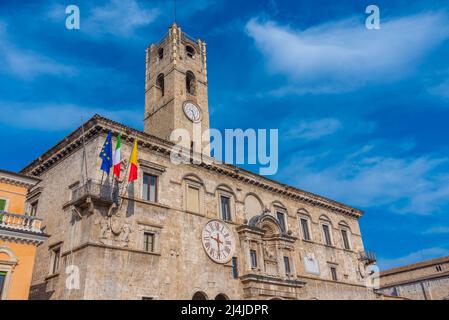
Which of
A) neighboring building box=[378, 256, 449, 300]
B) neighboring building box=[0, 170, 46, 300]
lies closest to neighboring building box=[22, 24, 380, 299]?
neighboring building box=[0, 170, 46, 300]

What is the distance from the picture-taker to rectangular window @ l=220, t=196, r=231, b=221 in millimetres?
25156

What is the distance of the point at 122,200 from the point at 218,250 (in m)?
6.50

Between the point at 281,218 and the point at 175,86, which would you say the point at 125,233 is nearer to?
the point at 281,218

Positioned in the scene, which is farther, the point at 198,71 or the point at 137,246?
the point at 198,71

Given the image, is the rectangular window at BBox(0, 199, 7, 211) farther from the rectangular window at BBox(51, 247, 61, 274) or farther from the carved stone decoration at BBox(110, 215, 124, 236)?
the carved stone decoration at BBox(110, 215, 124, 236)

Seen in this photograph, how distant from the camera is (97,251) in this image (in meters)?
18.2

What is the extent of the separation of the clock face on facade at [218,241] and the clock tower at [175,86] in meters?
7.44

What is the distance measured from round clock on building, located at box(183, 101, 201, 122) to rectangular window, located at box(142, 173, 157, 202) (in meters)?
9.02

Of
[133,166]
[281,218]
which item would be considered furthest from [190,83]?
[133,166]

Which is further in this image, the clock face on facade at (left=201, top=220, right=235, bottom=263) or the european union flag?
the clock face on facade at (left=201, top=220, right=235, bottom=263)

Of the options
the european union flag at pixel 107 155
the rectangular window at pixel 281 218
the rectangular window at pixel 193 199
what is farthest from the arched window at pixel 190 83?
the european union flag at pixel 107 155

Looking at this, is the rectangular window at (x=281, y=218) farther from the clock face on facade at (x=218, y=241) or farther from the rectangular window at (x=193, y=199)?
the rectangular window at (x=193, y=199)
